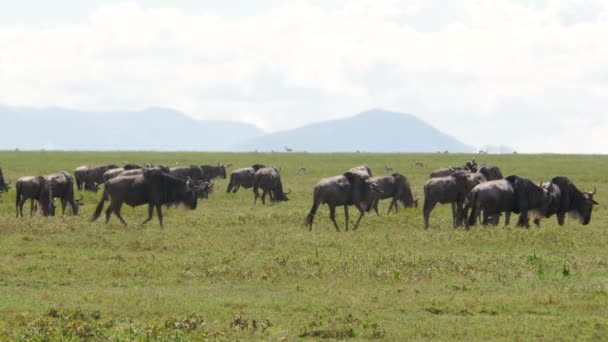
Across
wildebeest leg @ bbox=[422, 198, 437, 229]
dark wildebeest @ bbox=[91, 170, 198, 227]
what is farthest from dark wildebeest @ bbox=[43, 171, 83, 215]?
wildebeest leg @ bbox=[422, 198, 437, 229]

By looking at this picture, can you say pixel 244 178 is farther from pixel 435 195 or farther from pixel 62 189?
pixel 435 195

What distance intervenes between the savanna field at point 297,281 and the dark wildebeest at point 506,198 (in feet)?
3.79

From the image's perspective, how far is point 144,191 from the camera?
1182 inches

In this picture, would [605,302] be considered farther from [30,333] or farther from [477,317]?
[30,333]

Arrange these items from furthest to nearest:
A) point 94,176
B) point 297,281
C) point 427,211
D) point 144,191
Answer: point 94,176
point 144,191
point 427,211
point 297,281

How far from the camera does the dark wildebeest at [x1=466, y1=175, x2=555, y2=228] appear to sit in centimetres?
2783

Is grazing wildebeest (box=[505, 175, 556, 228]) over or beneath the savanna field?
over

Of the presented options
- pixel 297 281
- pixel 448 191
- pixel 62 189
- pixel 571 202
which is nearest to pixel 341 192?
pixel 448 191

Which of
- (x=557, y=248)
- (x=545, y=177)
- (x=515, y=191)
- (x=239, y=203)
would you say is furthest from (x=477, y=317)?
(x=545, y=177)

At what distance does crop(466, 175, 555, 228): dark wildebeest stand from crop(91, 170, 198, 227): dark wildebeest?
1011 cm

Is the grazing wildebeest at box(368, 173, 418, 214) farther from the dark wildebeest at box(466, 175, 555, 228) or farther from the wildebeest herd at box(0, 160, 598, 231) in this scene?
the dark wildebeest at box(466, 175, 555, 228)

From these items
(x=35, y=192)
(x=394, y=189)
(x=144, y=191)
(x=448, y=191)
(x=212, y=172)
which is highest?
(x=448, y=191)

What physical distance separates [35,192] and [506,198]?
57.3 ft

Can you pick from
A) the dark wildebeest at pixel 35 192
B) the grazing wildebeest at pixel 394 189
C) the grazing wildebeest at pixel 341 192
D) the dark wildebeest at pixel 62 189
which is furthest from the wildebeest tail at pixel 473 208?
the dark wildebeest at pixel 35 192
